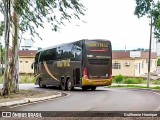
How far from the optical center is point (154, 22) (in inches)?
1496

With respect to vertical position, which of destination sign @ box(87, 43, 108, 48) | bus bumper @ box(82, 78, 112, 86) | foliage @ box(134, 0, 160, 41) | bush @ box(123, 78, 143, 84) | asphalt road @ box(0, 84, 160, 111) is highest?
foliage @ box(134, 0, 160, 41)

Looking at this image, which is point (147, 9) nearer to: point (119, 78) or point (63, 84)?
point (63, 84)

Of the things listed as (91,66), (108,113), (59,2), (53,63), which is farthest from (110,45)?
(108,113)

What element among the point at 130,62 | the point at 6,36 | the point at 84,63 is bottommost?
the point at 84,63

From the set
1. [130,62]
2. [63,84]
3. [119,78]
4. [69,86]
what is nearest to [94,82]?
[69,86]

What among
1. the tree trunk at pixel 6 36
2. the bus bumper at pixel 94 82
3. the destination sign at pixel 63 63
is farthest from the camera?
the destination sign at pixel 63 63

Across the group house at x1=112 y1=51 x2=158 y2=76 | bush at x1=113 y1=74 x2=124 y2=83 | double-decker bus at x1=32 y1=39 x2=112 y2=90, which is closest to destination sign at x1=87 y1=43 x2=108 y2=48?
double-decker bus at x1=32 y1=39 x2=112 y2=90

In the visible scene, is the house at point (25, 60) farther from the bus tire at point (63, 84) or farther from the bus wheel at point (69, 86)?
the bus wheel at point (69, 86)

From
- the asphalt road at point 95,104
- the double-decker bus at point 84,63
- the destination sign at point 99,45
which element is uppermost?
the destination sign at point 99,45

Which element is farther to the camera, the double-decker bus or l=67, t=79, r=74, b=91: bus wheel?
l=67, t=79, r=74, b=91: bus wheel

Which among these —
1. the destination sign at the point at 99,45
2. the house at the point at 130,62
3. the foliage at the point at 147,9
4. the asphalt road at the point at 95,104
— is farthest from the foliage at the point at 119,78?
the asphalt road at the point at 95,104

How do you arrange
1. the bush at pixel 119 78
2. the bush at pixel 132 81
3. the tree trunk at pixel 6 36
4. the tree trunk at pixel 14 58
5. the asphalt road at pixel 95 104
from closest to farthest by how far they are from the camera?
1. the asphalt road at pixel 95 104
2. the tree trunk at pixel 6 36
3. the tree trunk at pixel 14 58
4. the bush at pixel 132 81
5. the bush at pixel 119 78

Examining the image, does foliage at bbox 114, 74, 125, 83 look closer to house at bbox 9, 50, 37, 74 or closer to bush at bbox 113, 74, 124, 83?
bush at bbox 113, 74, 124, 83

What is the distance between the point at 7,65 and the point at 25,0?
3.52 metres
